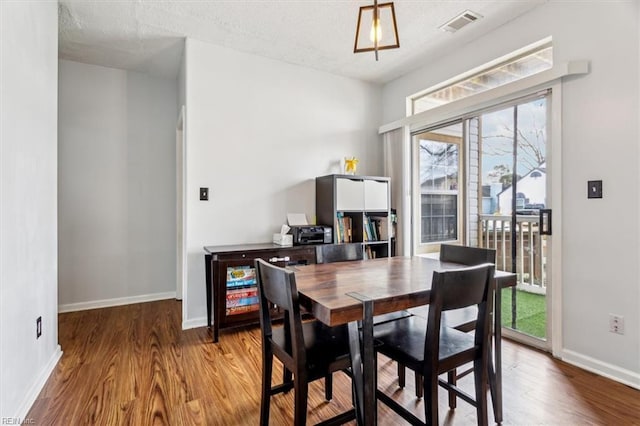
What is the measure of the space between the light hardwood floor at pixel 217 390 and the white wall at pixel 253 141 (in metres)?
0.74

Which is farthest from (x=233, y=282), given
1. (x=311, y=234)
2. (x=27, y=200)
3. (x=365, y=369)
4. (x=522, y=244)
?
(x=522, y=244)

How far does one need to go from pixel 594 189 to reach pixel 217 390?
9.59 ft

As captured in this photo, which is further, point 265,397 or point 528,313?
point 528,313

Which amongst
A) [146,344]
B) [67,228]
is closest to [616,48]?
[146,344]

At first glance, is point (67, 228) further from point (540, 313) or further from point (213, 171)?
point (540, 313)

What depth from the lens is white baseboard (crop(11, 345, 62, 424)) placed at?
5.86ft

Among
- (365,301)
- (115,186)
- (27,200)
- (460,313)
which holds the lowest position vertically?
(460,313)

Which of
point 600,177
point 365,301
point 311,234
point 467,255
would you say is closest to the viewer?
point 365,301

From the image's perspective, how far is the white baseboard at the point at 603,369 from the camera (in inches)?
82.7

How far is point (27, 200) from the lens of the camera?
6.40ft

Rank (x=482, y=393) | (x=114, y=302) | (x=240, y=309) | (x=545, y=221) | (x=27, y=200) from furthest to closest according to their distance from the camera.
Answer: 1. (x=114, y=302)
2. (x=240, y=309)
3. (x=545, y=221)
4. (x=27, y=200)
5. (x=482, y=393)

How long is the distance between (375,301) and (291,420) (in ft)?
3.16

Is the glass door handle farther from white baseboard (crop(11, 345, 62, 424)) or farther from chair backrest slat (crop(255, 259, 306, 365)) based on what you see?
white baseboard (crop(11, 345, 62, 424))

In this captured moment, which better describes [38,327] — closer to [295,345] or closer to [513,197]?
[295,345]
